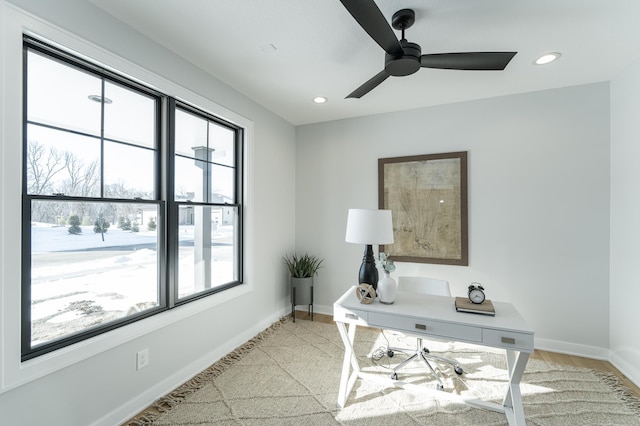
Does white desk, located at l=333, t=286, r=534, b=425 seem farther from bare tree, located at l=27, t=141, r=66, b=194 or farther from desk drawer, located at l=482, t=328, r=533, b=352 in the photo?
bare tree, located at l=27, t=141, r=66, b=194

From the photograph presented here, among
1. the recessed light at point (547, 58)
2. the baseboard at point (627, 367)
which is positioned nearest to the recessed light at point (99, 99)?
the recessed light at point (547, 58)

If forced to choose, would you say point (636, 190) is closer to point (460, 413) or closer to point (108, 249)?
point (460, 413)

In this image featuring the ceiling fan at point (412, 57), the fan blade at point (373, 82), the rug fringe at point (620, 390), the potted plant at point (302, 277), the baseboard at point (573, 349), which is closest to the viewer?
the ceiling fan at point (412, 57)

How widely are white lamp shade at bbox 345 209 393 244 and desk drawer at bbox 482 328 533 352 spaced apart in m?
0.81

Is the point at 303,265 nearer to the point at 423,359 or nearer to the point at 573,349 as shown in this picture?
the point at 423,359

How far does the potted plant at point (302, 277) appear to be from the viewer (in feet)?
12.0

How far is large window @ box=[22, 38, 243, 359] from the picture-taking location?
161 cm

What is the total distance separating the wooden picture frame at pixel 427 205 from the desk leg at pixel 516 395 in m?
1.49

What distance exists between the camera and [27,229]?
5.07 feet

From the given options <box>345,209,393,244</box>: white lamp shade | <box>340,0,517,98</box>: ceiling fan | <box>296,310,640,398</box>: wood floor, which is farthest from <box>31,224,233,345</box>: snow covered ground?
<box>296,310,640,398</box>: wood floor

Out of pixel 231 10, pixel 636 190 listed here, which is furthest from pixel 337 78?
pixel 636 190

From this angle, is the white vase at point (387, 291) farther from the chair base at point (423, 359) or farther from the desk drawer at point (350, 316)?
the chair base at point (423, 359)

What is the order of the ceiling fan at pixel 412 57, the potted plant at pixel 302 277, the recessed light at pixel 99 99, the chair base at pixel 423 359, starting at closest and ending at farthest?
the ceiling fan at pixel 412 57
the recessed light at pixel 99 99
the chair base at pixel 423 359
the potted plant at pixel 302 277

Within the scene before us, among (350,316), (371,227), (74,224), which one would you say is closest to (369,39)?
(371,227)
